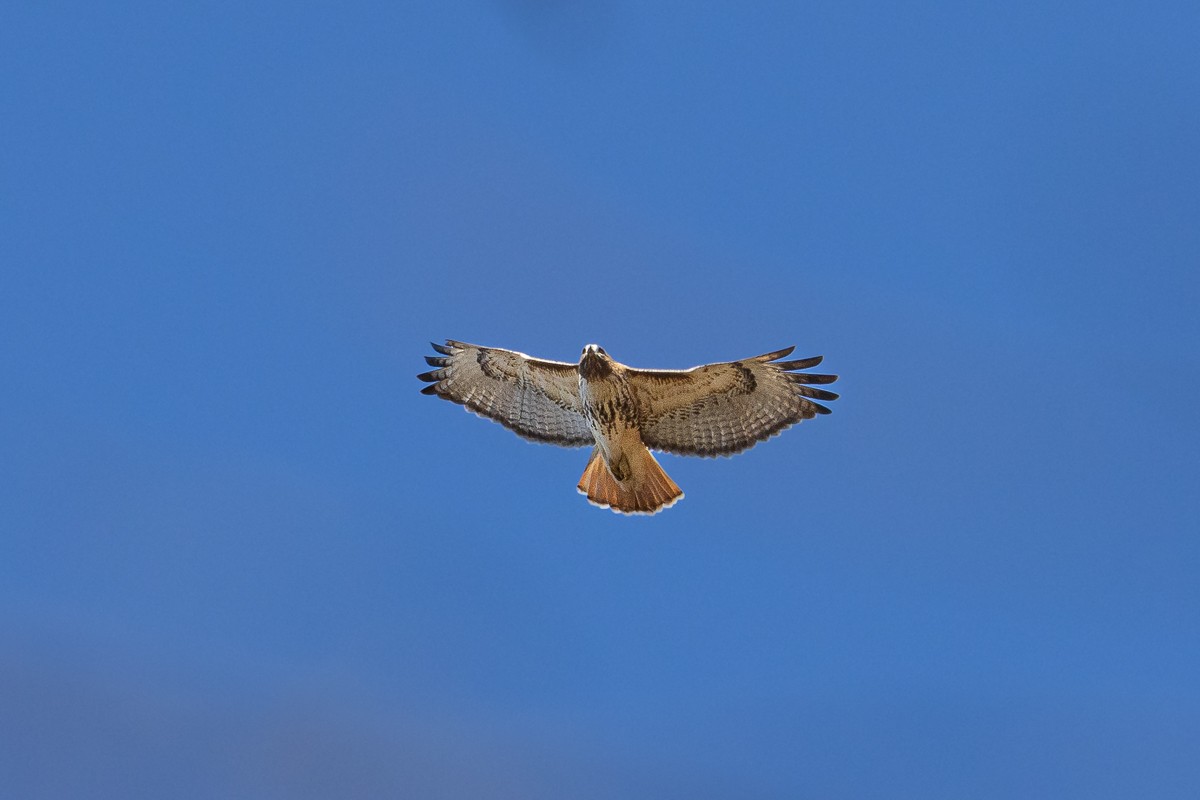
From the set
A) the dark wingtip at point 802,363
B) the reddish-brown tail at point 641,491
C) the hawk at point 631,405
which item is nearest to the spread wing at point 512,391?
the hawk at point 631,405

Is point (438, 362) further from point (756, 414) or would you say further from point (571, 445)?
point (756, 414)

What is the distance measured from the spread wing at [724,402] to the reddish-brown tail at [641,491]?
0.76ft

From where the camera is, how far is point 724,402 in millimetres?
10086

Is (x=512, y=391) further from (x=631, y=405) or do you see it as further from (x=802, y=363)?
(x=802, y=363)

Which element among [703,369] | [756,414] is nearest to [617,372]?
[703,369]

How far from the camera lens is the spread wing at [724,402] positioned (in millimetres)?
9797

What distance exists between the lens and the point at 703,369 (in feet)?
32.0

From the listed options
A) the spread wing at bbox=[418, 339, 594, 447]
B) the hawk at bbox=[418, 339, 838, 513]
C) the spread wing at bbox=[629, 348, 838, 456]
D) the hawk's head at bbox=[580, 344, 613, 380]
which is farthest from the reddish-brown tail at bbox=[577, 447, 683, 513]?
the hawk's head at bbox=[580, 344, 613, 380]

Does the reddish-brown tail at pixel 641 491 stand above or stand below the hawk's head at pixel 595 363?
below

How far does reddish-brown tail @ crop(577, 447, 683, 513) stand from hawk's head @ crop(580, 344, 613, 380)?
1.00 meters

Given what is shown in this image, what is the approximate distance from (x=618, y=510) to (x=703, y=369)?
1514mm

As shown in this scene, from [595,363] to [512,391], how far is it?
51.4 inches

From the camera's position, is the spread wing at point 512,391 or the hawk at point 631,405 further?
the spread wing at point 512,391

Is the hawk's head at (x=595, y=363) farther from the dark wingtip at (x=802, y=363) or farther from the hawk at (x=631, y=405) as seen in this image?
the dark wingtip at (x=802, y=363)
